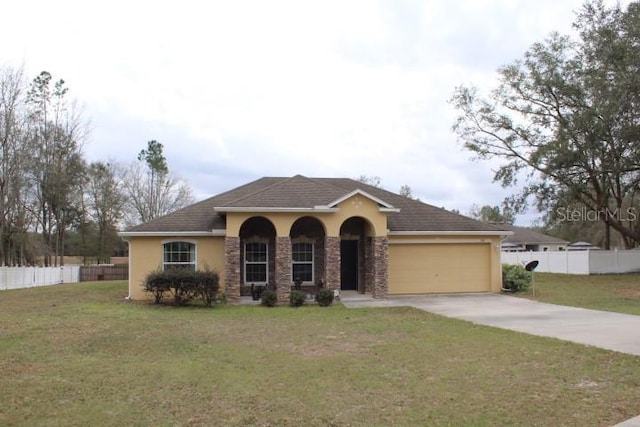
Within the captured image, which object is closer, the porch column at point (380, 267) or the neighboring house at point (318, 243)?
the neighboring house at point (318, 243)

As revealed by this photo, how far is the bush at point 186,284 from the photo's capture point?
18703mm

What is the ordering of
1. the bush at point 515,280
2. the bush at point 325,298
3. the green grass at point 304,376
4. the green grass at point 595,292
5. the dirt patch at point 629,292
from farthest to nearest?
the bush at point 515,280 < the dirt patch at point 629,292 < the bush at point 325,298 < the green grass at point 595,292 < the green grass at point 304,376

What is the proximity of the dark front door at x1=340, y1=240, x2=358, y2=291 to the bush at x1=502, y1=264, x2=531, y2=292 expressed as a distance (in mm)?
6403

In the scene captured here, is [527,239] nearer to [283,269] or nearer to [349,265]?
[349,265]

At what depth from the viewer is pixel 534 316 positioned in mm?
15953

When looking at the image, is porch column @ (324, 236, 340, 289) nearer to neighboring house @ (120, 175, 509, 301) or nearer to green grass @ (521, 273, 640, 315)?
neighboring house @ (120, 175, 509, 301)

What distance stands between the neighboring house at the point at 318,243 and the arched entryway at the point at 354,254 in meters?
0.04

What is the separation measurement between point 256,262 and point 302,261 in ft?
6.16

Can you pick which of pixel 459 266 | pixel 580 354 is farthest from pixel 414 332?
pixel 459 266

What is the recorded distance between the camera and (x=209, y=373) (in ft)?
28.5

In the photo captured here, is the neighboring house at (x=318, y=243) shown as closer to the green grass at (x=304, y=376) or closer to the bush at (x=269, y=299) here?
the bush at (x=269, y=299)

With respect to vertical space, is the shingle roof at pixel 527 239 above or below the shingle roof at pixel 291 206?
below

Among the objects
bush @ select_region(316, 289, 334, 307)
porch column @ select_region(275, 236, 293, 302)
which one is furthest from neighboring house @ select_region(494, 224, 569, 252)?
bush @ select_region(316, 289, 334, 307)

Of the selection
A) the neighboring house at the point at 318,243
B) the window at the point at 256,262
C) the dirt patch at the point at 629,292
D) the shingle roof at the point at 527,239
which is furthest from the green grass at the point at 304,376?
the shingle roof at the point at 527,239
